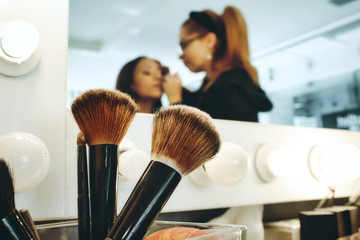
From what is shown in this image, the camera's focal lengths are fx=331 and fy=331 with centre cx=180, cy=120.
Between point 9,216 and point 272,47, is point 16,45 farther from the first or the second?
point 272,47

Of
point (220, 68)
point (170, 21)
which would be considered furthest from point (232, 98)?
point (170, 21)

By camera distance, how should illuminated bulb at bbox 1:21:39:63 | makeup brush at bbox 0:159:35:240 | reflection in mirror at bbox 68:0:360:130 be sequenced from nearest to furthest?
makeup brush at bbox 0:159:35:240, illuminated bulb at bbox 1:21:39:63, reflection in mirror at bbox 68:0:360:130

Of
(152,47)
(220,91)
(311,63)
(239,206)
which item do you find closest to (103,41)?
(152,47)

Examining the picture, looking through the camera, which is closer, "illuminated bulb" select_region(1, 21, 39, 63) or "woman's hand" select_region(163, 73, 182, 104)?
"illuminated bulb" select_region(1, 21, 39, 63)

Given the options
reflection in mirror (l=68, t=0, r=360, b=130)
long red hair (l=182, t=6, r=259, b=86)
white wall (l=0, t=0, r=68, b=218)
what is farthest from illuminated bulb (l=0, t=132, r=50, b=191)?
long red hair (l=182, t=6, r=259, b=86)

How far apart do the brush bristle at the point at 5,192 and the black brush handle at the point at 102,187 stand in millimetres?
54

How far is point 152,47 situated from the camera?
1.77 ft

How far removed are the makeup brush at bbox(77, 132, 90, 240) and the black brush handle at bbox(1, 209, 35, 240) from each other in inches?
1.5

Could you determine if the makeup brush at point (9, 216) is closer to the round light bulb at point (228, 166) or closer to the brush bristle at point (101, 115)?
the brush bristle at point (101, 115)

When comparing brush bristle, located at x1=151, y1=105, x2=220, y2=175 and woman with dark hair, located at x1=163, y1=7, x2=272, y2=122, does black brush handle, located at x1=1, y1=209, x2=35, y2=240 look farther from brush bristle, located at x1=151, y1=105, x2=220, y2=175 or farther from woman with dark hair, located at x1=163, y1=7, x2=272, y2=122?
woman with dark hair, located at x1=163, y1=7, x2=272, y2=122

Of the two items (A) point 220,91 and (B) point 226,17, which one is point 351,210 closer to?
(A) point 220,91

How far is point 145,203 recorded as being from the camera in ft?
0.69

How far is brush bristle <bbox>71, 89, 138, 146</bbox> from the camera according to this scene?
246 millimetres

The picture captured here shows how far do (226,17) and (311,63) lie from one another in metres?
0.31
